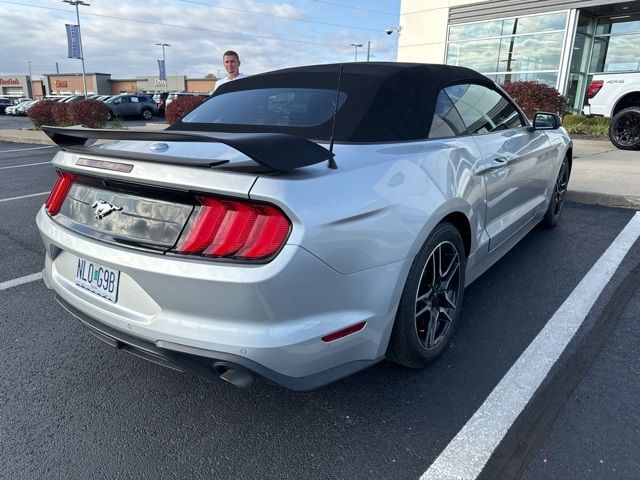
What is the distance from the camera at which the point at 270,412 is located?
2250 mm

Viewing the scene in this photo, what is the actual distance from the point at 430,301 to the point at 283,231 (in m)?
→ 1.11

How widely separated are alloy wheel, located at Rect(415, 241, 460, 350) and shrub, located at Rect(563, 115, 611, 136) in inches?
492

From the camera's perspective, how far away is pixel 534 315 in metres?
3.09

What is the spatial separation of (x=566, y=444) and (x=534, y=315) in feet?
4.04

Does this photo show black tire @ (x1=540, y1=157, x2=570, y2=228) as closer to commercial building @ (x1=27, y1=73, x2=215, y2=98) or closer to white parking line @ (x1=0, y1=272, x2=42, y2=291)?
white parking line @ (x1=0, y1=272, x2=42, y2=291)

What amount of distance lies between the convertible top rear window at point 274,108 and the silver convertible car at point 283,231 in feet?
0.04

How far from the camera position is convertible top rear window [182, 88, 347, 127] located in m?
2.54

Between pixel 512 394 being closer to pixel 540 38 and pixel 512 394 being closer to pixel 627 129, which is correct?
pixel 627 129

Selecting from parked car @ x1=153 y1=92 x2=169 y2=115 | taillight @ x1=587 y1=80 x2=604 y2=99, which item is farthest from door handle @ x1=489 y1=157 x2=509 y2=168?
parked car @ x1=153 y1=92 x2=169 y2=115

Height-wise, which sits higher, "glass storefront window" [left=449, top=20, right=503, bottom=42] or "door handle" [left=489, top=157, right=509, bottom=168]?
"glass storefront window" [left=449, top=20, right=503, bottom=42]

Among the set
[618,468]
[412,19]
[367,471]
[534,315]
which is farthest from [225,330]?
[412,19]

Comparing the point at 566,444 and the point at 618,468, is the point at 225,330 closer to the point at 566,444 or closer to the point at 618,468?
the point at 566,444

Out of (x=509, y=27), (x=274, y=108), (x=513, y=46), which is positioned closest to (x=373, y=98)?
(x=274, y=108)

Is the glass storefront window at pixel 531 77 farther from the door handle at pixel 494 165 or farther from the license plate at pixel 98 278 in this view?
the license plate at pixel 98 278
